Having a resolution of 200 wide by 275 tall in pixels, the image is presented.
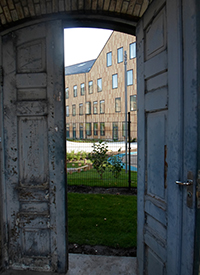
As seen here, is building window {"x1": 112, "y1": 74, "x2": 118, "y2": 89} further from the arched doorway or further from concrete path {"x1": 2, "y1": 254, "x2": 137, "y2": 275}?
concrete path {"x1": 2, "y1": 254, "x2": 137, "y2": 275}

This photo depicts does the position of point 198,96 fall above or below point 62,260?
above

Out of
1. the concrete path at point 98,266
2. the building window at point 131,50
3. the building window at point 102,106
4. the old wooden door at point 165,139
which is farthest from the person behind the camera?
the building window at point 102,106

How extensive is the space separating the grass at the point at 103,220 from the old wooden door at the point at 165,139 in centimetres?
120

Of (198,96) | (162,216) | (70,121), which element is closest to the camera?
(198,96)

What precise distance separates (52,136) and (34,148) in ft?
0.96

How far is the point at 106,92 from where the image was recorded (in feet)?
81.1

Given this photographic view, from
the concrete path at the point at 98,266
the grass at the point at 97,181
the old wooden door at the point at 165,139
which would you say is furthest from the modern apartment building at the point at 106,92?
the old wooden door at the point at 165,139

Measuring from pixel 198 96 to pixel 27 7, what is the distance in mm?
2172

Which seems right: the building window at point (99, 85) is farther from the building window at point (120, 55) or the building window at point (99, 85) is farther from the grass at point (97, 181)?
the grass at point (97, 181)

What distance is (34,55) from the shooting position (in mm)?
2574

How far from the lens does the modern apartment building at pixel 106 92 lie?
2170cm

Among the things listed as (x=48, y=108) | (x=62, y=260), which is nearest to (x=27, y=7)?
(x=48, y=108)

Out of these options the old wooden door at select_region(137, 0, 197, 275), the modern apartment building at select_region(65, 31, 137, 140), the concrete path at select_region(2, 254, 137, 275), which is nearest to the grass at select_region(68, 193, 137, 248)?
the concrete path at select_region(2, 254, 137, 275)

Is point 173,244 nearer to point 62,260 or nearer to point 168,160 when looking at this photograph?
point 168,160
